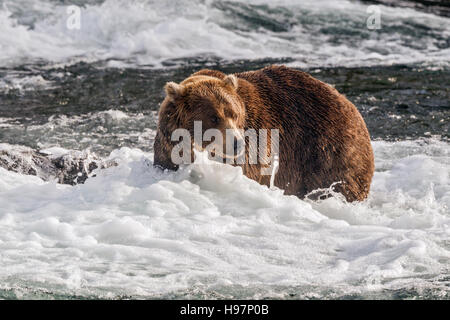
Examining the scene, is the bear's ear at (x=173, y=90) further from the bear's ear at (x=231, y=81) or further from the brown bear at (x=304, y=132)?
the bear's ear at (x=231, y=81)

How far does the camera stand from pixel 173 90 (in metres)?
6.20

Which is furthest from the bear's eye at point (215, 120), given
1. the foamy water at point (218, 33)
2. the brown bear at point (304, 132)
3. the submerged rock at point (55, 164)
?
the foamy water at point (218, 33)

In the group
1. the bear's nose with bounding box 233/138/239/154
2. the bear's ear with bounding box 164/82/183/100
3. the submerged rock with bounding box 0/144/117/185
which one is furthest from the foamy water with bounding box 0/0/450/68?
the bear's nose with bounding box 233/138/239/154

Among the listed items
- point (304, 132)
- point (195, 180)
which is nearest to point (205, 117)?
point (195, 180)

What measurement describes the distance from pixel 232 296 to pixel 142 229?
46.4 inches

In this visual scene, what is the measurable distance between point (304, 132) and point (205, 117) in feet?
3.07

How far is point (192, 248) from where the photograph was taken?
5.59 metres

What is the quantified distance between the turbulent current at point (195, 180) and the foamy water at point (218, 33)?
0.15 feet

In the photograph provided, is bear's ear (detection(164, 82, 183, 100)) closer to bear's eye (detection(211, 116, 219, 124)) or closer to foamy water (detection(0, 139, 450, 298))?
bear's eye (detection(211, 116, 219, 124))

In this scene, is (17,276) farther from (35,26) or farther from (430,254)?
(35,26)

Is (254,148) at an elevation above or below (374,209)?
above

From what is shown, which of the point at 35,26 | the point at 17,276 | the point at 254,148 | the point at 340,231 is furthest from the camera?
the point at 35,26

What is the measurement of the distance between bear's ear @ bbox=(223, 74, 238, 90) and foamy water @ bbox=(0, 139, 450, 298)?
0.64 metres
